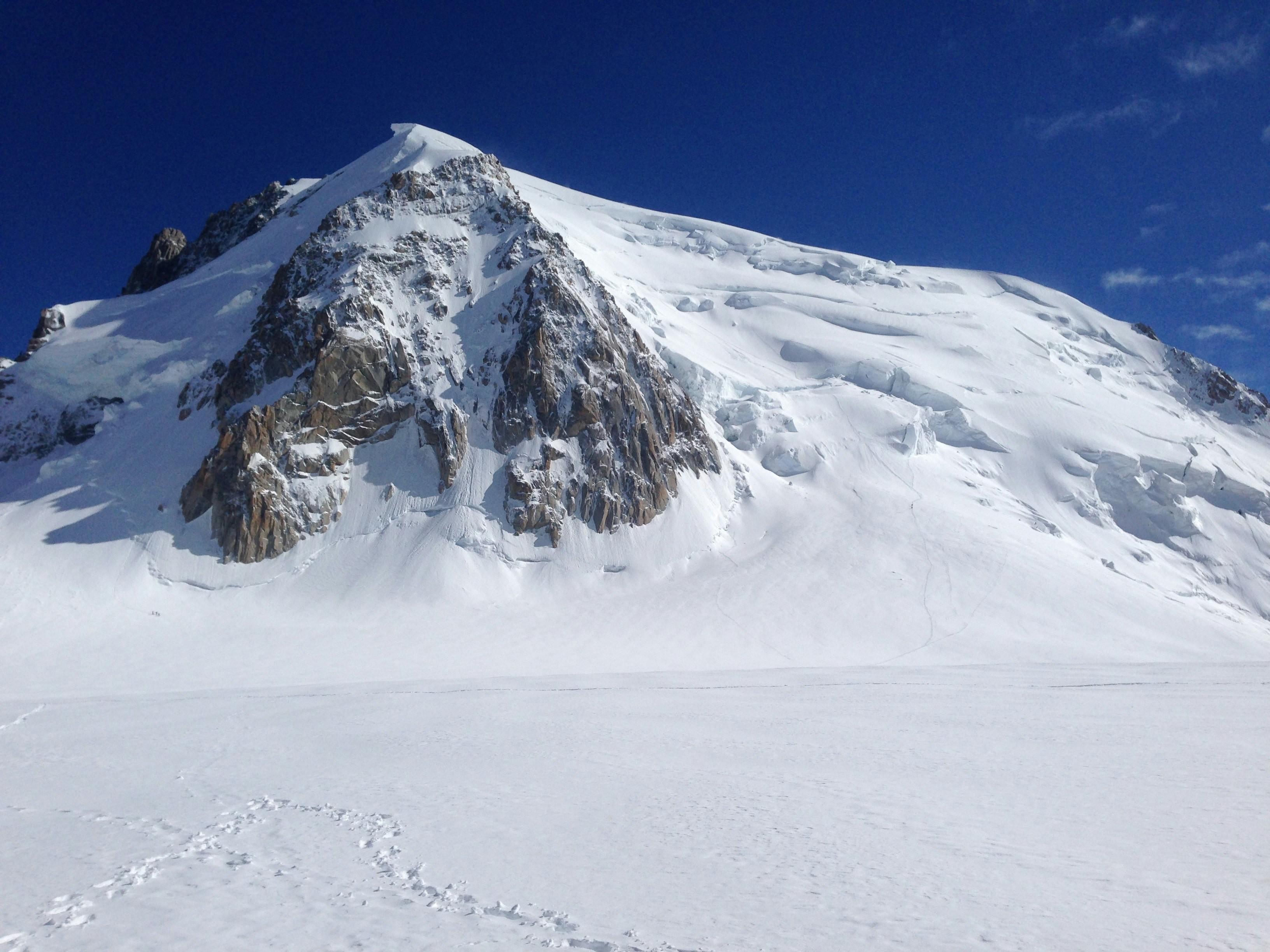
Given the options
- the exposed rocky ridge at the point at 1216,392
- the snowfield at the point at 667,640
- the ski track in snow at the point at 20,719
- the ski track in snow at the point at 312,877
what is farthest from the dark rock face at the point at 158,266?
the exposed rocky ridge at the point at 1216,392

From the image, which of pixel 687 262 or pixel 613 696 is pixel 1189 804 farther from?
pixel 687 262

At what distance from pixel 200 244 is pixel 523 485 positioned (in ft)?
209

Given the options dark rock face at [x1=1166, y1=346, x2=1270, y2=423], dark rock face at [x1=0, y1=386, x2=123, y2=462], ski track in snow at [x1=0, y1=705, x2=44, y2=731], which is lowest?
ski track in snow at [x1=0, y1=705, x2=44, y2=731]

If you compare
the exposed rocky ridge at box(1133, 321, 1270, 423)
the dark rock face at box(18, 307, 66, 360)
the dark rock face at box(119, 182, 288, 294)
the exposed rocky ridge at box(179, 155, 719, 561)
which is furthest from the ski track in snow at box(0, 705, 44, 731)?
the exposed rocky ridge at box(1133, 321, 1270, 423)

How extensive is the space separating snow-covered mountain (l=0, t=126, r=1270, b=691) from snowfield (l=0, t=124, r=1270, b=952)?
14.0 inches

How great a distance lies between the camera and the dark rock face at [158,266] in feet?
269

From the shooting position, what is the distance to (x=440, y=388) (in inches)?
1940

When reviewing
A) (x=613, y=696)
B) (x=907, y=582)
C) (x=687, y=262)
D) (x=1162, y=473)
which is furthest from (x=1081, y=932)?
(x=687, y=262)

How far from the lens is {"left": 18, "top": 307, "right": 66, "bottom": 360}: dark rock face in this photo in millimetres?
58000

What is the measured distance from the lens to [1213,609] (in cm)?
4606

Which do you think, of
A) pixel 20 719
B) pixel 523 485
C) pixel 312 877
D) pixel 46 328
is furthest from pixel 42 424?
pixel 312 877

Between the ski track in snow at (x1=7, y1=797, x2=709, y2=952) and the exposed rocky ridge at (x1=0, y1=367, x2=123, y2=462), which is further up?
the exposed rocky ridge at (x1=0, y1=367, x2=123, y2=462)

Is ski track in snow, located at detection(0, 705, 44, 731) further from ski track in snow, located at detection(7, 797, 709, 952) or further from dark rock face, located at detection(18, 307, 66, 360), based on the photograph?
dark rock face, located at detection(18, 307, 66, 360)

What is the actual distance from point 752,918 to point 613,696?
15.3m
